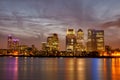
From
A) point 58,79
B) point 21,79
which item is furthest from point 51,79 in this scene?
point 21,79

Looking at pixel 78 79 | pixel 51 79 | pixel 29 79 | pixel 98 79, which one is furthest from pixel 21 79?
pixel 98 79

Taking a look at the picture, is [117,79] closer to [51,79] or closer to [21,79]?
[51,79]

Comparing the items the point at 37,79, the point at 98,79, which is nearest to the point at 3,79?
the point at 37,79

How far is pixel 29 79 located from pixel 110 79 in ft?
52.6

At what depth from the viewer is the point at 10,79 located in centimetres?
6338

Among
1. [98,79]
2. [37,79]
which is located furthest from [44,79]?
[98,79]

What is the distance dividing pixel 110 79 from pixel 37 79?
47.4 ft

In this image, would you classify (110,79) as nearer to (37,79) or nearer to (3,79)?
(37,79)

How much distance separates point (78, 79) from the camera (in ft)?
207

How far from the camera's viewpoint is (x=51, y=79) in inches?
2527

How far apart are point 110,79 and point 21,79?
17645 mm

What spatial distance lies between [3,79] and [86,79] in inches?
646

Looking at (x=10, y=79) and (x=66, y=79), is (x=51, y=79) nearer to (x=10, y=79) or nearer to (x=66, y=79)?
(x=66, y=79)

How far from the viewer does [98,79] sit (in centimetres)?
6512
